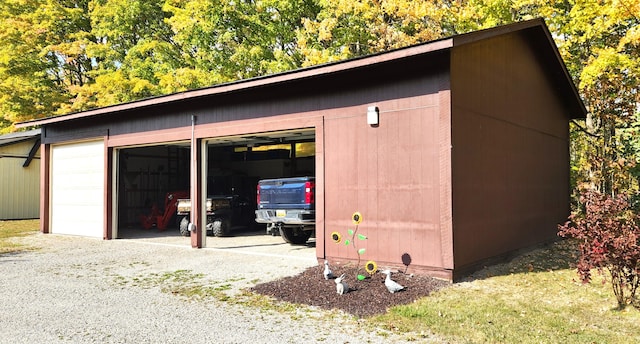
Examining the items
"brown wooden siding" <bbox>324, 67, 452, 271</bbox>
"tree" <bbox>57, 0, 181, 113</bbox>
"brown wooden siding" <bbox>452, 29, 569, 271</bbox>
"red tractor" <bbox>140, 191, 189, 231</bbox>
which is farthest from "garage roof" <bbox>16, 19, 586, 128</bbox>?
"tree" <bbox>57, 0, 181, 113</bbox>

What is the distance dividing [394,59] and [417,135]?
4.07 ft

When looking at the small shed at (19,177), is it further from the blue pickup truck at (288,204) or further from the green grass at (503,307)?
the green grass at (503,307)

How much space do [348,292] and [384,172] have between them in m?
2.31

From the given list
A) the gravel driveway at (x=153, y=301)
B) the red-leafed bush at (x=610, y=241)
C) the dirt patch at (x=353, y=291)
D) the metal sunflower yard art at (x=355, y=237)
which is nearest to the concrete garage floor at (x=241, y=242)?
the gravel driveway at (x=153, y=301)

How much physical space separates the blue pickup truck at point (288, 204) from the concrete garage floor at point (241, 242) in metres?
0.50

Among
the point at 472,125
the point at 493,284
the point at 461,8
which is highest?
the point at 461,8

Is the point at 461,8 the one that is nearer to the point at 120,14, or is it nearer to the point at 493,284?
the point at 493,284

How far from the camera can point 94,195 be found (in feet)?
44.7

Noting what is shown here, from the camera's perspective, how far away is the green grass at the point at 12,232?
11520 millimetres

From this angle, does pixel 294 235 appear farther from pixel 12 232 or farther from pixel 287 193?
pixel 12 232

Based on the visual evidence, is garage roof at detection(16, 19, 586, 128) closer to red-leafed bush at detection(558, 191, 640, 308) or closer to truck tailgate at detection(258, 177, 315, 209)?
truck tailgate at detection(258, 177, 315, 209)

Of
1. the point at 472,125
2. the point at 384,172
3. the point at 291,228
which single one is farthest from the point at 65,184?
the point at 472,125

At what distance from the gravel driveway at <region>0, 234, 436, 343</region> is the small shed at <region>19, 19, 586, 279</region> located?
5.07 ft

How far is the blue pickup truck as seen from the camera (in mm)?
10203
